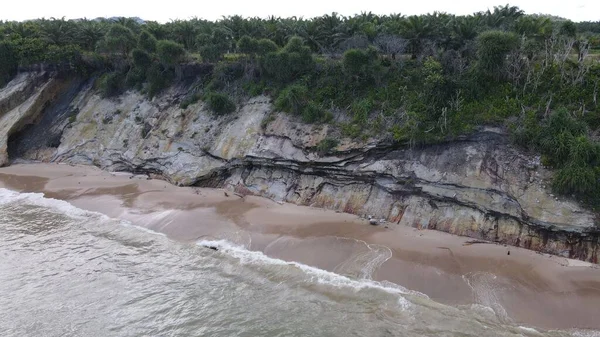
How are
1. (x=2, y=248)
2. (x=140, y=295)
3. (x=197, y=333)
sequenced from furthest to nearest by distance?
(x=2, y=248), (x=140, y=295), (x=197, y=333)

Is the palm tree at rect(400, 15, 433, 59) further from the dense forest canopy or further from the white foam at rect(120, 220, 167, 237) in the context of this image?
the white foam at rect(120, 220, 167, 237)

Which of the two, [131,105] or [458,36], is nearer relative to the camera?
[458,36]

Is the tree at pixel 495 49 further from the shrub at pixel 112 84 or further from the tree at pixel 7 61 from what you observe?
the tree at pixel 7 61

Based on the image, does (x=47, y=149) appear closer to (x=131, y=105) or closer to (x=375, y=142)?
(x=131, y=105)

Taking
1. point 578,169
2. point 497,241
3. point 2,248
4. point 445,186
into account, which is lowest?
point 2,248

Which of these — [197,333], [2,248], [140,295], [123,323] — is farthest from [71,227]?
[197,333]

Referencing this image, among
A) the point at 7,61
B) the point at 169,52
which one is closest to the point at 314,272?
the point at 169,52

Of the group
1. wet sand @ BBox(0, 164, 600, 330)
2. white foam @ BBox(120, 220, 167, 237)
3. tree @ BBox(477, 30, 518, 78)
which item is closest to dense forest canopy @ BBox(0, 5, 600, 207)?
tree @ BBox(477, 30, 518, 78)
